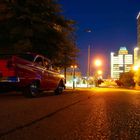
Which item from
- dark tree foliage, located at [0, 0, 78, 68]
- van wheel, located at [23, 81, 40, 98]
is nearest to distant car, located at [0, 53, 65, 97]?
van wheel, located at [23, 81, 40, 98]

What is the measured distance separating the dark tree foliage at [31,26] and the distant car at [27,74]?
519 cm

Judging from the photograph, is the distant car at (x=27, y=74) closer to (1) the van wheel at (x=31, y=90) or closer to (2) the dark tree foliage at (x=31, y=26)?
(1) the van wheel at (x=31, y=90)

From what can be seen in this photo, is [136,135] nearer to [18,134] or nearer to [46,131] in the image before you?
[46,131]

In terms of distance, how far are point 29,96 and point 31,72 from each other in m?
1.17

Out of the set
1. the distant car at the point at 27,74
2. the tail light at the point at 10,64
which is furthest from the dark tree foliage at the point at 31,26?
the tail light at the point at 10,64

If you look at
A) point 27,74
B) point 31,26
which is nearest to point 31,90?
point 27,74

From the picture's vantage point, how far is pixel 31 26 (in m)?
23.4

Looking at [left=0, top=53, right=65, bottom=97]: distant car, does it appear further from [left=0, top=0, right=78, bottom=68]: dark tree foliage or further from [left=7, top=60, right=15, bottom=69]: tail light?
[left=0, top=0, right=78, bottom=68]: dark tree foliage

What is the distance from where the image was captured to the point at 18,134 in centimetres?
652

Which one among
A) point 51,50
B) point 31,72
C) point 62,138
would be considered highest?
point 51,50

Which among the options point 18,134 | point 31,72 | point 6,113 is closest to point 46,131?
point 18,134

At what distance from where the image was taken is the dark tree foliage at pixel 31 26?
23.1m

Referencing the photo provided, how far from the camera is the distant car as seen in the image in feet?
49.3

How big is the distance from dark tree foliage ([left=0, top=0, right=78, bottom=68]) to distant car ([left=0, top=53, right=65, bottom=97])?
519 cm
